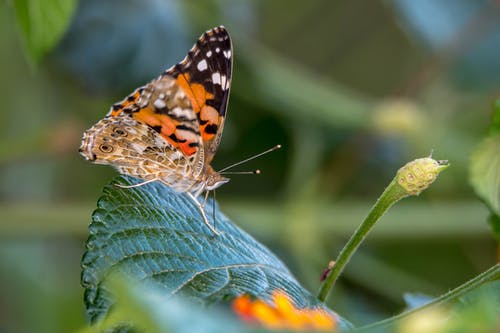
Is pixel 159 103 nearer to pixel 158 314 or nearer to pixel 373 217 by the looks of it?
pixel 373 217

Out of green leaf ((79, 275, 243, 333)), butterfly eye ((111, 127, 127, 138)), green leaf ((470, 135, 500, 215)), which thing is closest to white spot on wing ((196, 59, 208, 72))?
butterfly eye ((111, 127, 127, 138))

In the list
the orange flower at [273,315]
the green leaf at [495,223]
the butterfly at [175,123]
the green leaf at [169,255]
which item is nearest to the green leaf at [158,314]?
the orange flower at [273,315]

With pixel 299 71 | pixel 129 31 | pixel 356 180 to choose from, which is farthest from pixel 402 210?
pixel 129 31

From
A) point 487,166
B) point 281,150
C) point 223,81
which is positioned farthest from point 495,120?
point 281,150

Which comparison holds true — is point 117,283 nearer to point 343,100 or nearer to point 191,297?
point 191,297

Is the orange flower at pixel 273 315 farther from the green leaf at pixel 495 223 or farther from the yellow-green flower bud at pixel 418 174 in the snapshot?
the green leaf at pixel 495 223

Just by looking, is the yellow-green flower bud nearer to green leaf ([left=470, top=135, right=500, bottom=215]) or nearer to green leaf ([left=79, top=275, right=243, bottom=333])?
green leaf ([left=470, top=135, right=500, bottom=215])
